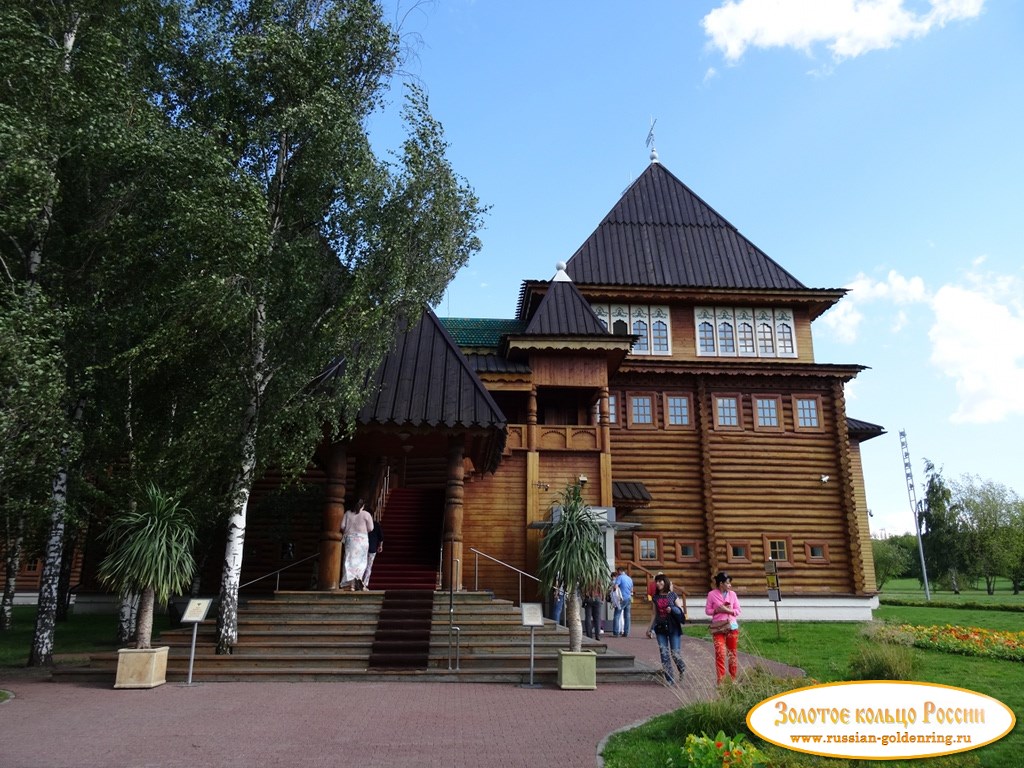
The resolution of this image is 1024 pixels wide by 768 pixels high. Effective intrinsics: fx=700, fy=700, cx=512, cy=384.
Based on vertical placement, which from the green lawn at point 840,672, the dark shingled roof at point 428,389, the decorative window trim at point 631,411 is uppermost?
the decorative window trim at point 631,411

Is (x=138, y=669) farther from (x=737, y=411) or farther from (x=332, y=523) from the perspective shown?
(x=737, y=411)

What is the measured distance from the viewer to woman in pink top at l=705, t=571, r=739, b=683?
10.2 meters

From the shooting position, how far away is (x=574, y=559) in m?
11.7

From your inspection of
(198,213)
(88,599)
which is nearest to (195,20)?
(198,213)

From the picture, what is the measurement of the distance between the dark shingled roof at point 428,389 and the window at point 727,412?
1299 centimetres

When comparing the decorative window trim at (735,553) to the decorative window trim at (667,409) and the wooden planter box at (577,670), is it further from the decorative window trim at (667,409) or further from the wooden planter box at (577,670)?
the wooden planter box at (577,670)

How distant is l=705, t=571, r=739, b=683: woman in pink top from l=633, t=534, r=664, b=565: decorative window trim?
47.0 ft

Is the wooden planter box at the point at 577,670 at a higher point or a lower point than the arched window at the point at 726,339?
lower

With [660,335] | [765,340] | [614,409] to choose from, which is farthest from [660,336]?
[765,340]

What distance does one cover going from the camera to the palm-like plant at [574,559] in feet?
38.0

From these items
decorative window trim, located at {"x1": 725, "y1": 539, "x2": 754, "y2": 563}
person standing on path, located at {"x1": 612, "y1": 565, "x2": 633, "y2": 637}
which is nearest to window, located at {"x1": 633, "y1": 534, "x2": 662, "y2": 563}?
decorative window trim, located at {"x1": 725, "y1": 539, "x2": 754, "y2": 563}

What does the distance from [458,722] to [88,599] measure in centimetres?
1952

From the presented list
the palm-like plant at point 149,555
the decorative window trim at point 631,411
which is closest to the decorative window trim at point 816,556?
the decorative window trim at point 631,411

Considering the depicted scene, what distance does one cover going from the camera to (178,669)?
37.6ft
